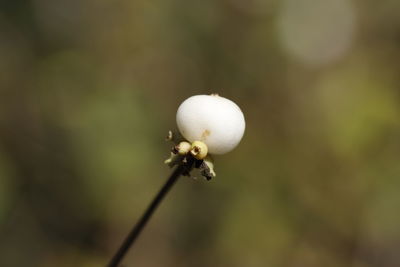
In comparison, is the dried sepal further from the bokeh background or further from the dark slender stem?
the bokeh background

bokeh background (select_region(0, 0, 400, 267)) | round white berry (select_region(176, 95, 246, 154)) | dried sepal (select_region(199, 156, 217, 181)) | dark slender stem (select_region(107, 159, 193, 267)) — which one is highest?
bokeh background (select_region(0, 0, 400, 267))

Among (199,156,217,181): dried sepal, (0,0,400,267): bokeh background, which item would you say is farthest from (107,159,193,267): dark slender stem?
(0,0,400,267): bokeh background

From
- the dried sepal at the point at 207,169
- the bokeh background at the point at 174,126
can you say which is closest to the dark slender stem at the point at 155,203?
the dried sepal at the point at 207,169

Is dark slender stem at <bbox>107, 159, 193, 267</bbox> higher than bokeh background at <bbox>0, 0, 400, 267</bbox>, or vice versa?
bokeh background at <bbox>0, 0, 400, 267</bbox>

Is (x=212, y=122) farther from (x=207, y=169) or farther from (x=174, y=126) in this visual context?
(x=174, y=126)

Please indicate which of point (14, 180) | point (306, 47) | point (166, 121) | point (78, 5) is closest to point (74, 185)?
point (14, 180)

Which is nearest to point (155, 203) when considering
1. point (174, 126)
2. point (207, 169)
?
point (207, 169)

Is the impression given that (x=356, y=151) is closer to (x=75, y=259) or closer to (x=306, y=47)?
(x=306, y=47)
